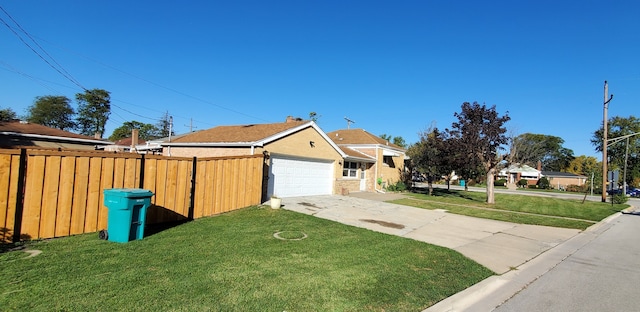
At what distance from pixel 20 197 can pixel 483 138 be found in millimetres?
20857

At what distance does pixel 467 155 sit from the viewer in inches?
800

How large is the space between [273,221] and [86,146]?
19.8 meters

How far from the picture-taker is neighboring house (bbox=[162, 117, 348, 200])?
14.6 meters

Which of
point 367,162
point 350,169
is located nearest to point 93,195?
point 350,169

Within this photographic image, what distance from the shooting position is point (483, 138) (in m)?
19.8

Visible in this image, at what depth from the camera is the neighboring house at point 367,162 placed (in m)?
22.3

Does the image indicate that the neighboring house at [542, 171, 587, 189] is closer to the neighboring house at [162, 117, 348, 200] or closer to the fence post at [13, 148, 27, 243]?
the neighboring house at [162, 117, 348, 200]

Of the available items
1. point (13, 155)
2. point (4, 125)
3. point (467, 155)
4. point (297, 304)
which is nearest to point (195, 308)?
point (297, 304)

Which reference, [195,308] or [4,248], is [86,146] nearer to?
[4,248]

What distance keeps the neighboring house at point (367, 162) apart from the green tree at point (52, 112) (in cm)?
5830

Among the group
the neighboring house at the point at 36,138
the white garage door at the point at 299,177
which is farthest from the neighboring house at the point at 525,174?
the neighboring house at the point at 36,138

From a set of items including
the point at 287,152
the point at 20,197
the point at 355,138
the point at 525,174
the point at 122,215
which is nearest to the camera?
the point at 20,197

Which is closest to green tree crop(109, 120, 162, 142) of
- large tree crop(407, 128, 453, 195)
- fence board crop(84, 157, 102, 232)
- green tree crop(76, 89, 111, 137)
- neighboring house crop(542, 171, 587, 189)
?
green tree crop(76, 89, 111, 137)

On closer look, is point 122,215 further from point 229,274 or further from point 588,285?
point 588,285
